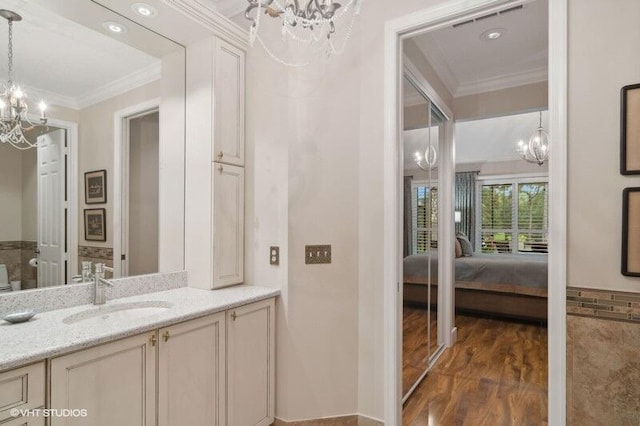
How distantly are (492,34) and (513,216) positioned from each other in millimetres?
4913

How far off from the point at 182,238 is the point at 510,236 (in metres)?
6.53

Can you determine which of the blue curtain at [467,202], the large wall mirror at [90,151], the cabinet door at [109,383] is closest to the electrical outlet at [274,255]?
the large wall mirror at [90,151]

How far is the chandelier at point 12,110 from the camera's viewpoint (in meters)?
1.71

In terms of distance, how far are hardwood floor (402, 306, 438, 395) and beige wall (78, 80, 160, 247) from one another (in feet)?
7.01

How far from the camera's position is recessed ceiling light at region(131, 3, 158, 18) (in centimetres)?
193

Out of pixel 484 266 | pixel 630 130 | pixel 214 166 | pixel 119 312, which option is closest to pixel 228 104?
pixel 214 166

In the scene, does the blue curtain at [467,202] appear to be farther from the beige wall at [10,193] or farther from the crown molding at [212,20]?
the beige wall at [10,193]

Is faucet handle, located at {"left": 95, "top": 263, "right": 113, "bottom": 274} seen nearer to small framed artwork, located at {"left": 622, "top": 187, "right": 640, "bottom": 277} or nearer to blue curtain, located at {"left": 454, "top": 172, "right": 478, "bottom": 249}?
small framed artwork, located at {"left": 622, "top": 187, "right": 640, "bottom": 277}

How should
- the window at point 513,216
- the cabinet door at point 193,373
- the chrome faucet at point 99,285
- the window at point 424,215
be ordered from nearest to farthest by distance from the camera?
1. the cabinet door at point 193,373
2. the chrome faucet at point 99,285
3. the window at point 424,215
4. the window at point 513,216

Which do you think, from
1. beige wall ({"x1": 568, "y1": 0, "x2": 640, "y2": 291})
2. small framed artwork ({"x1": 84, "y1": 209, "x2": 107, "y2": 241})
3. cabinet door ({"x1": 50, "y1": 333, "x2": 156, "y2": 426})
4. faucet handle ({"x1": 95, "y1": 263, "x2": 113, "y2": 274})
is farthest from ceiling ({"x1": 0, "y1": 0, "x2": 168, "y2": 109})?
beige wall ({"x1": 568, "y1": 0, "x2": 640, "y2": 291})

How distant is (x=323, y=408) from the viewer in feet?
7.20

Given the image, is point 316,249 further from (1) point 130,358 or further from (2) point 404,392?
(2) point 404,392

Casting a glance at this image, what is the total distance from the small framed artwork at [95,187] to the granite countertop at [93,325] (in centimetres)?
60

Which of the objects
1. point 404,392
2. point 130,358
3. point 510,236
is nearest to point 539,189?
point 510,236
